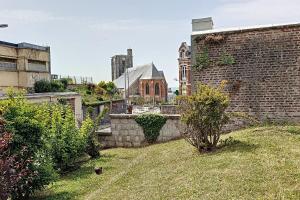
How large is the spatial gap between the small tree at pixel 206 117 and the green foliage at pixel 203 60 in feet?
11.5

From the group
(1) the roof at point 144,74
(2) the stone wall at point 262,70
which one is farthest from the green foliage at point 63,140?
(1) the roof at point 144,74

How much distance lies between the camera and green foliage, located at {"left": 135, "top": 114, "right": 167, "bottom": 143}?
1595cm

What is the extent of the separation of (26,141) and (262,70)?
911 centimetres

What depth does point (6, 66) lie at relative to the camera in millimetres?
39906

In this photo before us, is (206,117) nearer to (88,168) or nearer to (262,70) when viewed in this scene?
(262,70)

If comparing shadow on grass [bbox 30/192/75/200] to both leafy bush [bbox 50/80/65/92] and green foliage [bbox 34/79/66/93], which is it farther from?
leafy bush [bbox 50/80/65/92]

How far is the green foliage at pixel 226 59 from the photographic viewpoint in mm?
13711

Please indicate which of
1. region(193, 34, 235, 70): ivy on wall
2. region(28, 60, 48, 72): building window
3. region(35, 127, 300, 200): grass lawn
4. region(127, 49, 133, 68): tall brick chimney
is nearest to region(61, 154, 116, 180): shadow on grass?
region(35, 127, 300, 200): grass lawn

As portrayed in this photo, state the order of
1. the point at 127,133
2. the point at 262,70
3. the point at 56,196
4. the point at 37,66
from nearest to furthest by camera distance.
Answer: the point at 56,196, the point at 262,70, the point at 127,133, the point at 37,66

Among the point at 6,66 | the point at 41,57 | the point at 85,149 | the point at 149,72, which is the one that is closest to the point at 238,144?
the point at 85,149

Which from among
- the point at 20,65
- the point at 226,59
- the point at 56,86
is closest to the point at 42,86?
the point at 56,86

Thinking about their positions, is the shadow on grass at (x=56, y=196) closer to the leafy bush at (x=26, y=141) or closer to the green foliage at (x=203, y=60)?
the leafy bush at (x=26, y=141)

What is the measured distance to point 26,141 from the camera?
8.63 meters

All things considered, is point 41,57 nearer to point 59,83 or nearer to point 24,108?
point 59,83
